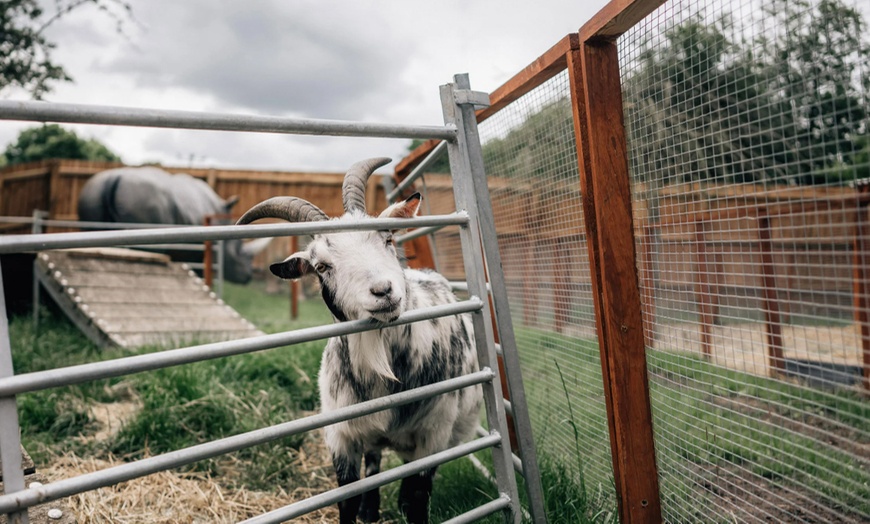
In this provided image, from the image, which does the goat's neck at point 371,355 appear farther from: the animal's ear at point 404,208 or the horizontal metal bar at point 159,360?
the animal's ear at point 404,208

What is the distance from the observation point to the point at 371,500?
3014 mm

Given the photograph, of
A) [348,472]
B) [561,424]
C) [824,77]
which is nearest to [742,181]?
[824,77]

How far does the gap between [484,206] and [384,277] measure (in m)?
0.54

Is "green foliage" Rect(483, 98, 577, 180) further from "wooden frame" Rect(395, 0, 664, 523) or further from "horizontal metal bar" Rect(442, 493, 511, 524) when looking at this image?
"horizontal metal bar" Rect(442, 493, 511, 524)

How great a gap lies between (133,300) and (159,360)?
5.84m

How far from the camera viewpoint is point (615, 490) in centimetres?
219

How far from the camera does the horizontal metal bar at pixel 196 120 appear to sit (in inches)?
57.0

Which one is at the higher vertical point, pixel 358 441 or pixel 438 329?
pixel 438 329

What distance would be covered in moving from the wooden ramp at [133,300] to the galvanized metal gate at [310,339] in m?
3.91

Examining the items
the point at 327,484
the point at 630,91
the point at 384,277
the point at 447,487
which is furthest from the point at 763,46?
the point at 327,484

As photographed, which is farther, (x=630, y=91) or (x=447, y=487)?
(x=447, y=487)

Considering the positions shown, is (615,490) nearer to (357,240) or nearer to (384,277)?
(384,277)

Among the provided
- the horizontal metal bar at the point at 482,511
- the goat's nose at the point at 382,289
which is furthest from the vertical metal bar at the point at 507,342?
the goat's nose at the point at 382,289

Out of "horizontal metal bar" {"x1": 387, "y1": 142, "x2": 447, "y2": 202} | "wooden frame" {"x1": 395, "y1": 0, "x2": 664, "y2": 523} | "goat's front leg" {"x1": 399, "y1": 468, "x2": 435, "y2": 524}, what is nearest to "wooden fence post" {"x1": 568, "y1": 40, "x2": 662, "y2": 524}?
"wooden frame" {"x1": 395, "y1": 0, "x2": 664, "y2": 523}
